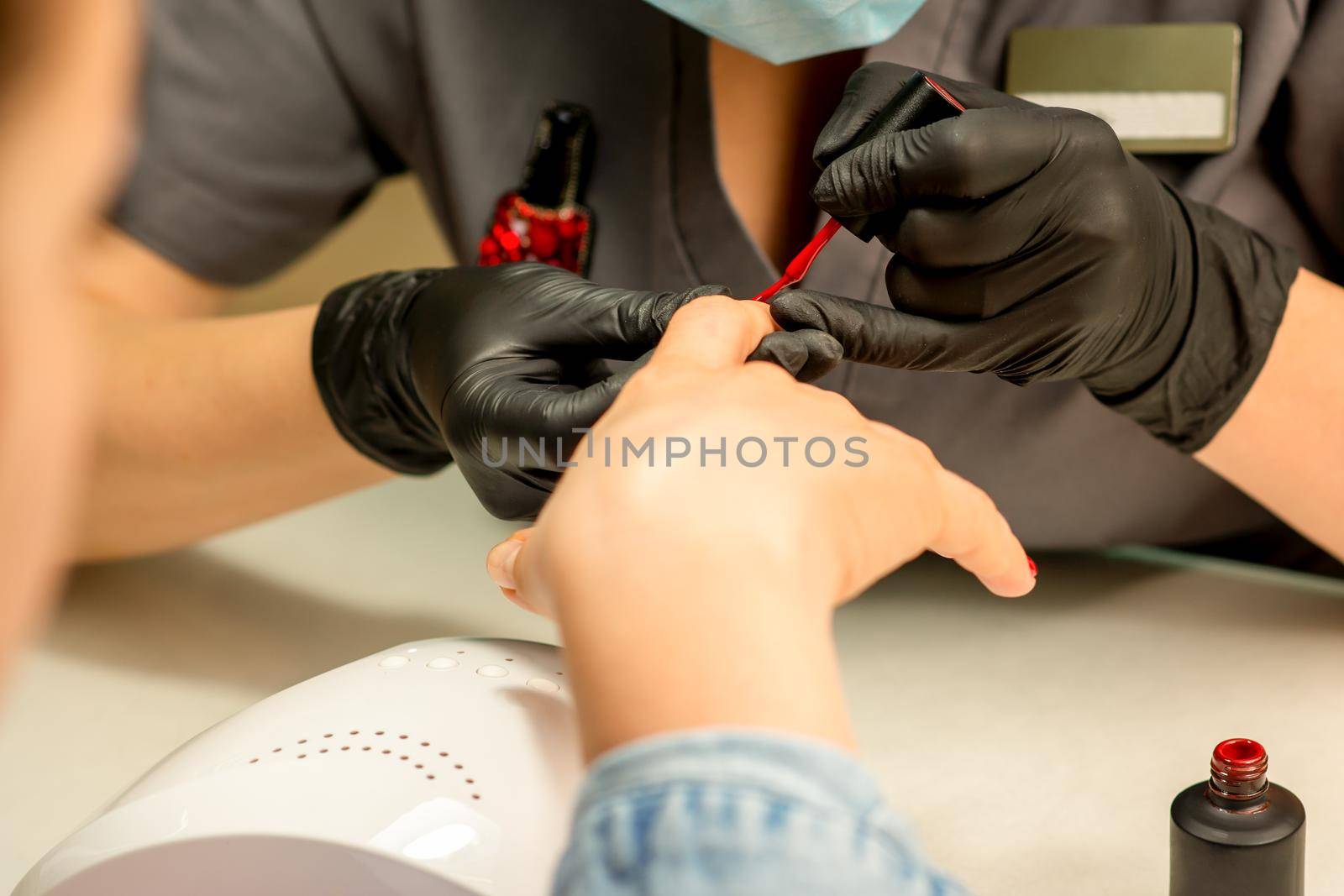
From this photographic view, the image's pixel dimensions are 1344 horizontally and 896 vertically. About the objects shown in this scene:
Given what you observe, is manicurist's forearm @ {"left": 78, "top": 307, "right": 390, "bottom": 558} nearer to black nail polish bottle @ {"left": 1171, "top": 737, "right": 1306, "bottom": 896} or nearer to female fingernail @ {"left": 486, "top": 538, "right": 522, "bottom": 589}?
female fingernail @ {"left": 486, "top": 538, "right": 522, "bottom": 589}

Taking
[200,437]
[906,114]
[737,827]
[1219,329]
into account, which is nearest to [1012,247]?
[906,114]

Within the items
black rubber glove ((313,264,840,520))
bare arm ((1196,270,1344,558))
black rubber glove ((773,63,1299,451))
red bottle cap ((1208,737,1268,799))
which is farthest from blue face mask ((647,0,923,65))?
red bottle cap ((1208,737,1268,799))

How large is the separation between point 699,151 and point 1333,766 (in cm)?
49

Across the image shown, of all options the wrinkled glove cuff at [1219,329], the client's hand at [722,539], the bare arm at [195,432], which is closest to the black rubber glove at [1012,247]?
the wrinkled glove cuff at [1219,329]

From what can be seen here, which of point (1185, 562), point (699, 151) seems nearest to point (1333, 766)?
point (1185, 562)

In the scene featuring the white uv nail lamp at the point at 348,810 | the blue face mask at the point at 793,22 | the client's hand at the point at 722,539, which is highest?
the blue face mask at the point at 793,22

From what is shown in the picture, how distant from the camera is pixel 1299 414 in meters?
0.65

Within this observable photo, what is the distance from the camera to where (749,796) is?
28 centimetres

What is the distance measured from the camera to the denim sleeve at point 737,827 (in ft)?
0.90

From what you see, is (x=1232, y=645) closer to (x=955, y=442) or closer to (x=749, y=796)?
(x=955, y=442)

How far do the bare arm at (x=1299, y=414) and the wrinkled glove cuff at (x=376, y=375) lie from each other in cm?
45

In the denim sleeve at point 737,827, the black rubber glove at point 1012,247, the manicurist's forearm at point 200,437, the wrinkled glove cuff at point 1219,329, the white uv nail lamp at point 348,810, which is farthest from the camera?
the manicurist's forearm at point 200,437

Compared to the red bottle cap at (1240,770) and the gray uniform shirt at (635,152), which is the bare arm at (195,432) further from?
the red bottle cap at (1240,770)

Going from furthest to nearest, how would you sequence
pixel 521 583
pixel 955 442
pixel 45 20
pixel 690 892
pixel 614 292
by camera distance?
pixel 955 442, pixel 614 292, pixel 521 583, pixel 690 892, pixel 45 20
